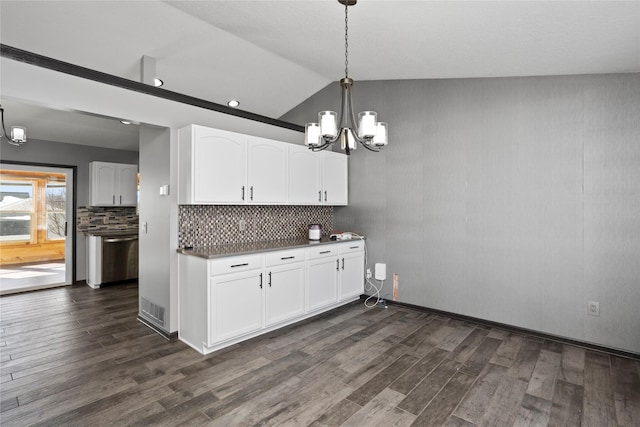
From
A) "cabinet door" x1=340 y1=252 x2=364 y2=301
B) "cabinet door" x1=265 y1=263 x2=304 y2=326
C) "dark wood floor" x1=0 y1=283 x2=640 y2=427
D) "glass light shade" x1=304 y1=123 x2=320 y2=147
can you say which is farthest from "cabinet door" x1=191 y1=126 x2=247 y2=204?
"cabinet door" x1=340 y1=252 x2=364 y2=301

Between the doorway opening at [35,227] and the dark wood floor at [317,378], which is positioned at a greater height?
the doorway opening at [35,227]

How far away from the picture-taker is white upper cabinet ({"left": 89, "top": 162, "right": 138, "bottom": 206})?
570 centimetres

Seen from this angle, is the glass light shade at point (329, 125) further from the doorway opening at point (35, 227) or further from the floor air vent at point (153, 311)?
the doorway opening at point (35, 227)

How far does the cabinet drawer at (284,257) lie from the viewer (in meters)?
3.40

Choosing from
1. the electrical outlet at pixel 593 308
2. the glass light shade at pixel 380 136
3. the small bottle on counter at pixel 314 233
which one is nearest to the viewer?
the glass light shade at pixel 380 136

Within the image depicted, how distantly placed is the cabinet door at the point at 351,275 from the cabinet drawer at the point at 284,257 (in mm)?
774

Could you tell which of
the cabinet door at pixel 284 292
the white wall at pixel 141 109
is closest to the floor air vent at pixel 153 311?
the white wall at pixel 141 109

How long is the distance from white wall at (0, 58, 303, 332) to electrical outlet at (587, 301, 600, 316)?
399 centimetres

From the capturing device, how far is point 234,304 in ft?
10.2

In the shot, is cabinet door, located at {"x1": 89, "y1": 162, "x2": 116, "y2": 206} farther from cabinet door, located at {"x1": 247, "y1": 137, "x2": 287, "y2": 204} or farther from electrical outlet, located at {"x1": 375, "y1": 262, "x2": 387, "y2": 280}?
electrical outlet, located at {"x1": 375, "y1": 262, "x2": 387, "y2": 280}

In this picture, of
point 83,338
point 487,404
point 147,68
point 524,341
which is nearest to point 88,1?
point 147,68

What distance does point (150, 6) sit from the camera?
2930 millimetres

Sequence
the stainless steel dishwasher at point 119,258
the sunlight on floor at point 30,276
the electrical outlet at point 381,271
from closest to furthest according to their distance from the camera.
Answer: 1. the electrical outlet at point 381,271
2. the sunlight on floor at point 30,276
3. the stainless steel dishwasher at point 119,258

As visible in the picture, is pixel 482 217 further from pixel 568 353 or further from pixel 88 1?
pixel 88 1
